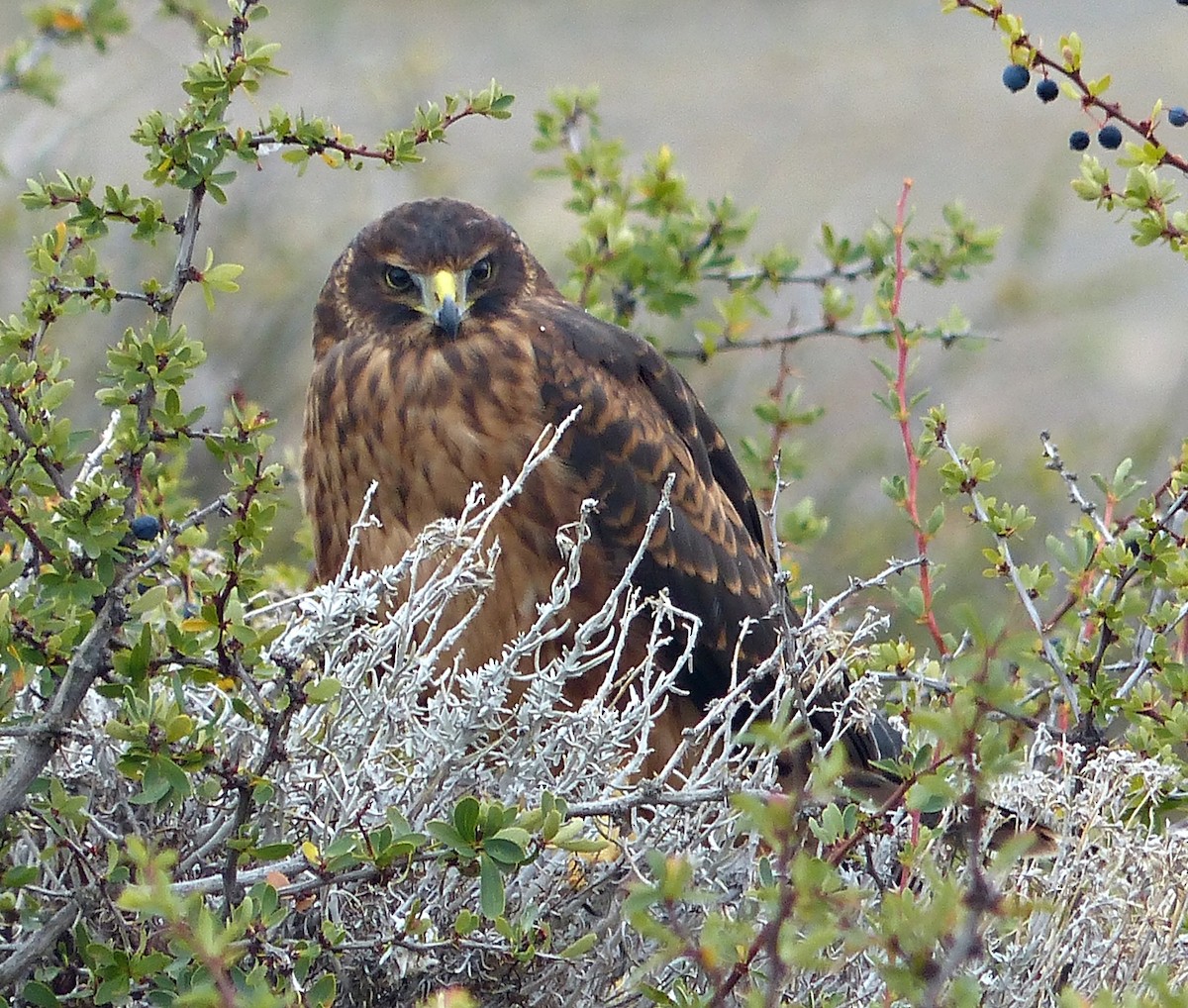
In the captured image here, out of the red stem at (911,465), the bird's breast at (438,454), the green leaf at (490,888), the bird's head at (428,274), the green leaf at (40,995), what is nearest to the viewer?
the green leaf at (490,888)

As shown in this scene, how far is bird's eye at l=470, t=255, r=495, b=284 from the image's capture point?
354 centimetres

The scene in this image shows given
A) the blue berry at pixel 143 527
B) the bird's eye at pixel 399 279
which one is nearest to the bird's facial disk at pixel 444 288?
the bird's eye at pixel 399 279

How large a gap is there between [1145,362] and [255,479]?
484 inches

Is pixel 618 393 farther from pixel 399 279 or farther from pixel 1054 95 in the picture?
pixel 1054 95

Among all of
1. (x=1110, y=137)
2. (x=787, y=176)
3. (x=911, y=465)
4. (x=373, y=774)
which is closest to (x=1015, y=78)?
(x=1110, y=137)

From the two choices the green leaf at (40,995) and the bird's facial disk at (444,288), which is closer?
the green leaf at (40,995)

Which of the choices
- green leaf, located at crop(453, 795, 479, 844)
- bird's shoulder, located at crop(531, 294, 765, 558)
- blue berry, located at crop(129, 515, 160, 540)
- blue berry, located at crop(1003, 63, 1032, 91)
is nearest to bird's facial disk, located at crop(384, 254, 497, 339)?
bird's shoulder, located at crop(531, 294, 765, 558)

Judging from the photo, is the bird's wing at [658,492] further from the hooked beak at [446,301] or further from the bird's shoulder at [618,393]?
the hooked beak at [446,301]

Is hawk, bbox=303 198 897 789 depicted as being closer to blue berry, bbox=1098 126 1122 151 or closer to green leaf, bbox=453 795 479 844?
blue berry, bbox=1098 126 1122 151

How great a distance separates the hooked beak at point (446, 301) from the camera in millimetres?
3359

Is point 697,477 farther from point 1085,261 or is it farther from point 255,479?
point 1085,261

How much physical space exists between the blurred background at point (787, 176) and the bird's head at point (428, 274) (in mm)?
938

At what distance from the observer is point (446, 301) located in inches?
133

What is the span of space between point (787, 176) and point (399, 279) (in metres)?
12.8
